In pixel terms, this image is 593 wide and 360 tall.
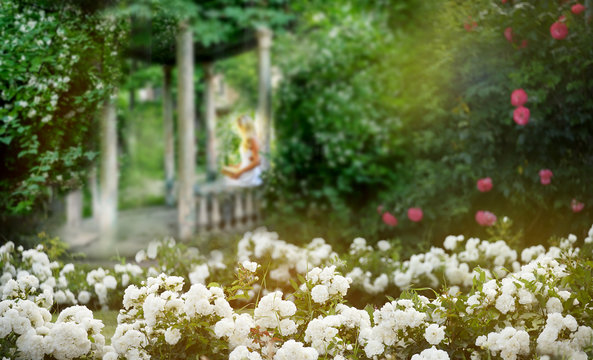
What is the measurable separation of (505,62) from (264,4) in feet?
10.8

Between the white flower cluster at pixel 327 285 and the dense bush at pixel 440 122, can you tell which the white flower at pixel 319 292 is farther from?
the dense bush at pixel 440 122

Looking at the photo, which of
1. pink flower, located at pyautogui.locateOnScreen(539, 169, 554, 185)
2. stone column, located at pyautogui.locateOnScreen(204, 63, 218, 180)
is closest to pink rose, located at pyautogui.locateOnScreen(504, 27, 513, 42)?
pink flower, located at pyautogui.locateOnScreen(539, 169, 554, 185)

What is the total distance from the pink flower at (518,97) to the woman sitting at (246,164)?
3079mm

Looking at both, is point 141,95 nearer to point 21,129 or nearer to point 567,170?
point 21,129

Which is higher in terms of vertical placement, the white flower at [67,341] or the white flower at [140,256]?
the white flower at [67,341]

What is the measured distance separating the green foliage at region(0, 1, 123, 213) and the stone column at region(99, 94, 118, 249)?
7 centimetres

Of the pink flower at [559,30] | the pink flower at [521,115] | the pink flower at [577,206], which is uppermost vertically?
the pink flower at [559,30]

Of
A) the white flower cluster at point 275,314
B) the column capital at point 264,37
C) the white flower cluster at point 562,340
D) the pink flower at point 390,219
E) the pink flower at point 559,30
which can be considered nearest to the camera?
the white flower cluster at point 562,340

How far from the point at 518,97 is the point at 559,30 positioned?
0.47 meters

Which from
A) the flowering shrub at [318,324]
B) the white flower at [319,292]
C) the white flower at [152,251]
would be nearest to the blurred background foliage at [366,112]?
the white flower at [152,251]

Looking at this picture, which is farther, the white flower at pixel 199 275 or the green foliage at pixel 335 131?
the green foliage at pixel 335 131

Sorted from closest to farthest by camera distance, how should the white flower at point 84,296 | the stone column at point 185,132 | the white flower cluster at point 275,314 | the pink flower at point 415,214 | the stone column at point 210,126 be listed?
the white flower cluster at point 275,314
the white flower at point 84,296
the pink flower at point 415,214
the stone column at point 185,132
the stone column at point 210,126

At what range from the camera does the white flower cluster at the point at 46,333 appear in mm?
2184

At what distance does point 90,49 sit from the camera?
3.23 meters
